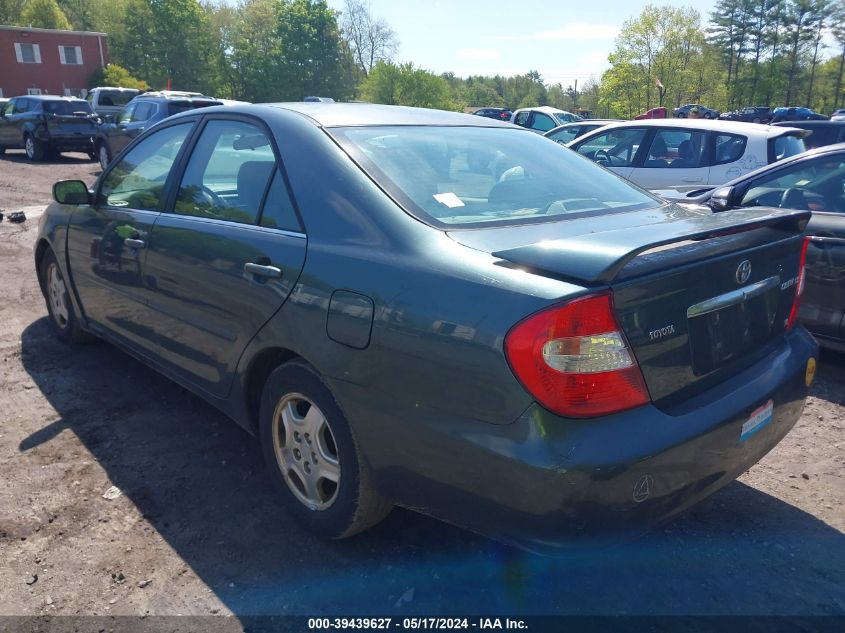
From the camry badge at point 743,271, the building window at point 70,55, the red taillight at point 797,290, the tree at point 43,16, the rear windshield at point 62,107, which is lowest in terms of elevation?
the red taillight at point 797,290

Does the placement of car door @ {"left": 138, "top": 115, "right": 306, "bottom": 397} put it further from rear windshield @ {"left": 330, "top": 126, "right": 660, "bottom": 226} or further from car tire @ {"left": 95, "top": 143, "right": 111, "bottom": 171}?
car tire @ {"left": 95, "top": 143, "right": 111, "bottom": 171}

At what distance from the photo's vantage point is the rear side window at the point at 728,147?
26.0 feet

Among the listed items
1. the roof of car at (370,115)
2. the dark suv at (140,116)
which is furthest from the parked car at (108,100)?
the roof of car at (370,115)

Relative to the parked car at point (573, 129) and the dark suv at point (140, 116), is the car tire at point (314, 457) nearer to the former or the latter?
the parked car at point (573, 129)

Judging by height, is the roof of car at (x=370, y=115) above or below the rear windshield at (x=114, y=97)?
below

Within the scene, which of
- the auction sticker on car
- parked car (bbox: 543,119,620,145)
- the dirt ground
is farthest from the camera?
parked car (bbox: 543,119,620,145)

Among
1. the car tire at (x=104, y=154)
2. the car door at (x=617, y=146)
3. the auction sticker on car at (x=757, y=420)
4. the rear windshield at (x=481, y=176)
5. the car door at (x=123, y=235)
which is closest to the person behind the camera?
the auction sticker on car at (x=757, y=420)

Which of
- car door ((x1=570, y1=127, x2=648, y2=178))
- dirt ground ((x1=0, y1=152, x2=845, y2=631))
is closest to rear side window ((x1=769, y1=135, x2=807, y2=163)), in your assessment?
car door ((x1=570, y1=127, x2=648, y2=178))

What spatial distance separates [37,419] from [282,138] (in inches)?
91.1

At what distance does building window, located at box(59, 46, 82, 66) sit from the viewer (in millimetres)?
51469

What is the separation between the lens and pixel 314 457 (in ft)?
8.98

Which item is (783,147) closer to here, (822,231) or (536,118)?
(822,231)

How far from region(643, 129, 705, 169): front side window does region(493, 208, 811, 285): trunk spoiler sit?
6066 millimetres

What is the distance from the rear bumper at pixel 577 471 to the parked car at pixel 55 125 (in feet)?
63.7
